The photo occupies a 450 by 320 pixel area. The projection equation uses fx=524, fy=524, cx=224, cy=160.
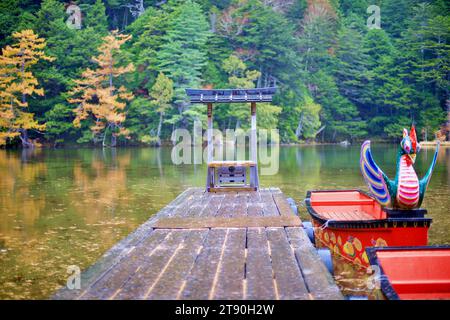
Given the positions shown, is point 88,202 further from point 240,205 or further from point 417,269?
point 417,269

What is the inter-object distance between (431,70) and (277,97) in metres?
11.9

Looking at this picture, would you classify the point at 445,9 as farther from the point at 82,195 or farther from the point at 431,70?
the point at 82,195

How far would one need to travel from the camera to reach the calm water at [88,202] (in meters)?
7.15

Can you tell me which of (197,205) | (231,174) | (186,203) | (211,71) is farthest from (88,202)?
(211,71)

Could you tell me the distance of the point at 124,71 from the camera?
115 ft

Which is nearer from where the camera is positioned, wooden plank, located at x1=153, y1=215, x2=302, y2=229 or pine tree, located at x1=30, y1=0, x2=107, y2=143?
wooden plank, located at x1=153, y1=215, x2=302, y2=229

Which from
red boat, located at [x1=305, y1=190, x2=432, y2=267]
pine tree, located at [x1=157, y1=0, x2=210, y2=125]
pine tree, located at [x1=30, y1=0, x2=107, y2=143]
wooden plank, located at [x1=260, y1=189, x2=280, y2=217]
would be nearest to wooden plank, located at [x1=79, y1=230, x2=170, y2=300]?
wooden plank, located at [x1=260, y1=189, x2=280, y2=217]

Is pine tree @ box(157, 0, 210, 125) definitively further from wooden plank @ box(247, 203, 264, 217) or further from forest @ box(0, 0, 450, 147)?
wooden plank @ box(247, 203, 264, 217)

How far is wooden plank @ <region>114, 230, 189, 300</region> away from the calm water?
68.4 inches

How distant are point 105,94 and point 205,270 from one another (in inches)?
1237

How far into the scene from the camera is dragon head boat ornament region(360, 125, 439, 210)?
6.95m

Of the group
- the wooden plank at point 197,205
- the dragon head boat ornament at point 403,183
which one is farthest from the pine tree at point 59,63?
the dragon head boat ornament at point 403,183

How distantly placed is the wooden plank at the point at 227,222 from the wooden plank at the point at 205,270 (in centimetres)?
49
